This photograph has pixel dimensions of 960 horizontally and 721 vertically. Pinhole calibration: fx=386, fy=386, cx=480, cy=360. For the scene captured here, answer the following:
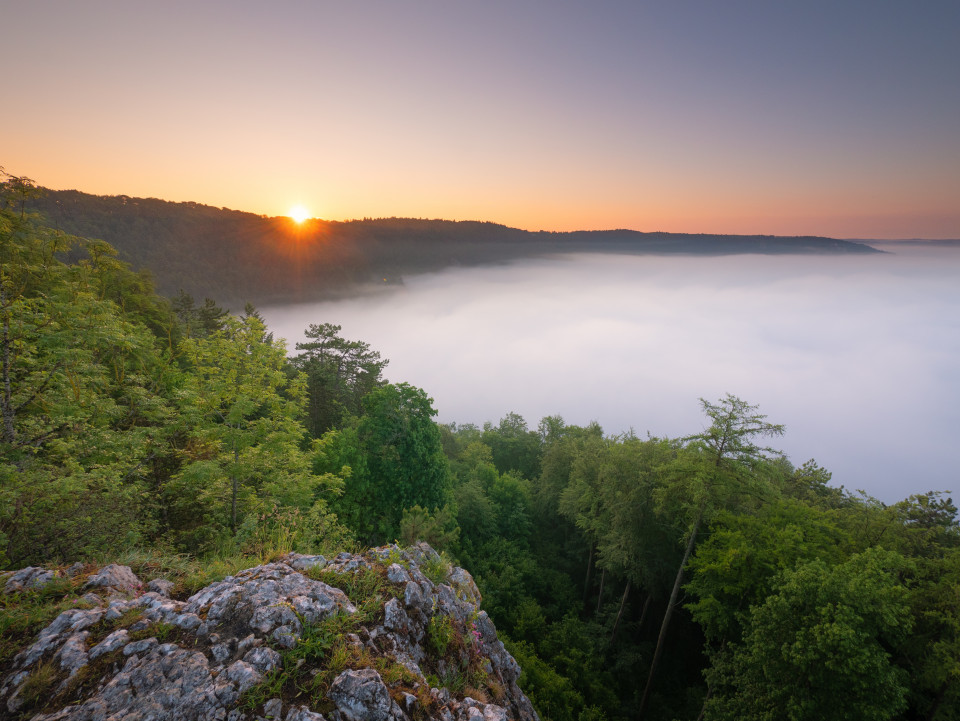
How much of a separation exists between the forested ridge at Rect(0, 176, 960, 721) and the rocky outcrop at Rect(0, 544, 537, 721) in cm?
78

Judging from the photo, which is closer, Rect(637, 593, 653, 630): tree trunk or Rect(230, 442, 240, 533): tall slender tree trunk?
Rect(230, 442, 240, 533): tall slender tree trunk

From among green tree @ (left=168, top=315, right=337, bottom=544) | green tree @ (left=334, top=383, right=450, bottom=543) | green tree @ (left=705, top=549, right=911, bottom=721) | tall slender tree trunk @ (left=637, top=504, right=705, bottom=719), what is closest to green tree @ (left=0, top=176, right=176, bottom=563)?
green tree @ (left=168, top=315, right=337, bottom=544)

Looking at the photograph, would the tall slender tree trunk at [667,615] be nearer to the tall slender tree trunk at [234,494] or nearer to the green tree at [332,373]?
the tall slender tree trunk at [234,494]

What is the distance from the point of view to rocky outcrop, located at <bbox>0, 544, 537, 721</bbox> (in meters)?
4.74

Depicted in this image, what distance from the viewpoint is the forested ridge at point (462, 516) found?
361 inches

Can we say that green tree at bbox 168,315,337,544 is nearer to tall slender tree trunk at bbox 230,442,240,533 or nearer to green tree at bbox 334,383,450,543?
tall slender tree trunk at bbox 230,442,240,533

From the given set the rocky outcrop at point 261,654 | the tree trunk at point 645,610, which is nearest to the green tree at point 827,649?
the tree trunk at point 645,610

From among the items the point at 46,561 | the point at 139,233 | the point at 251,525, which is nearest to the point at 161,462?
the point at 251,525

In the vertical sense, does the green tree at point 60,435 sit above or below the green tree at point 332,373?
above

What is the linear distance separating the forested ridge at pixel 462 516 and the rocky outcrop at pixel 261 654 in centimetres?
78

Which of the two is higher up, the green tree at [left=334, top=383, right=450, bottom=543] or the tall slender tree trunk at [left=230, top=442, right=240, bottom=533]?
the tall slender tree trunk at [left=230, top=442, right=240, bottom=533]

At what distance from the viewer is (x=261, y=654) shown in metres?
5.36

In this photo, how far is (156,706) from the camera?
4.64 meters

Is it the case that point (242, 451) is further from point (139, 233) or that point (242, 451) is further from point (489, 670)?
point (139, 233)
